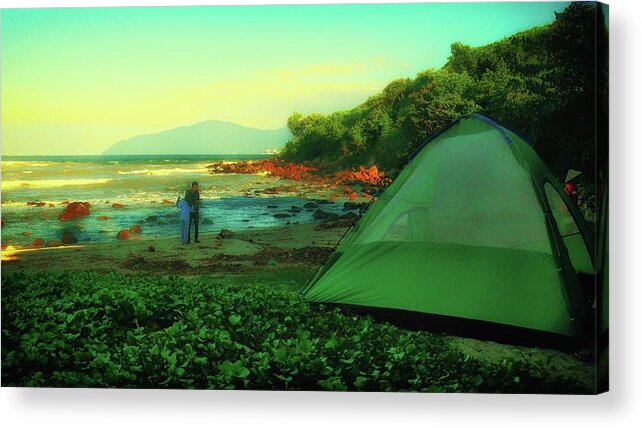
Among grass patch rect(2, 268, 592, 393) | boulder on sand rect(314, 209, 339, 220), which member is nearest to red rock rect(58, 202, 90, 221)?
grass patch rect(2, 268, 592, 393)

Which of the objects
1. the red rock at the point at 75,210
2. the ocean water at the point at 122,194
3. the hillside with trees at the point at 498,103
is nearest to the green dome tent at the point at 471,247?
the hillside with trees at the point at 498,103

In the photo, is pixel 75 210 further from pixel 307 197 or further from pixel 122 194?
pixel 307 197

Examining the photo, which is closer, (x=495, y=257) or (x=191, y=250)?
(x=495, y=257)

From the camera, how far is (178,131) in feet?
21.5

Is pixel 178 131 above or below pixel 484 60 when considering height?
below

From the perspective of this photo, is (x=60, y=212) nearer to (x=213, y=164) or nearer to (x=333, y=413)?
(x=213, y=164)

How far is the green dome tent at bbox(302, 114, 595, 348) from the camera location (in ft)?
19.8

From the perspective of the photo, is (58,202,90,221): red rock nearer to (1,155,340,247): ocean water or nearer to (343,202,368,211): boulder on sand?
(1,155,340,247): ocean water

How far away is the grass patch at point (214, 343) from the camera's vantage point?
6133 mm

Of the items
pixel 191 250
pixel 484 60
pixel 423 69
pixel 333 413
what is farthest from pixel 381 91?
pixel 333 413

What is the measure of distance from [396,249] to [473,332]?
0.73 m

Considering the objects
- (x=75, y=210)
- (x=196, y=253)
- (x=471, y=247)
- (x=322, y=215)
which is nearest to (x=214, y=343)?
(x=196, y=253)

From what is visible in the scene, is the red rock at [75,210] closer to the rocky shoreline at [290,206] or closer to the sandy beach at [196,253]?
the rocky shoreline at [290,206]

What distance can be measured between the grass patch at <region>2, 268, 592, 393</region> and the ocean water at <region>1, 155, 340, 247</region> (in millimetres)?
339
